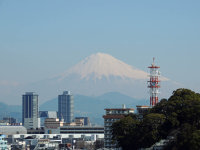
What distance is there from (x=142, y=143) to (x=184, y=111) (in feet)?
24.9

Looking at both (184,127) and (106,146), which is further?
(106,146)

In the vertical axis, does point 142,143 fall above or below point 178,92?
below

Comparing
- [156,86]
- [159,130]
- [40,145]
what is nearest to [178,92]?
[159,130]

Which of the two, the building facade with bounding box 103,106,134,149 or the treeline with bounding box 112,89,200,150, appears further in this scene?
the building facade with bounding box 103,106,134,149

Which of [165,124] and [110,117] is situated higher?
[110,117]

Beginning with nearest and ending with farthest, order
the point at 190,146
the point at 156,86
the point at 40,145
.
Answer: the point at 190,146
the point at 156,86
the point at 40,145

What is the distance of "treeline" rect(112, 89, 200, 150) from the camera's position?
10244 centimetres

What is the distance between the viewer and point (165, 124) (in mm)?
109938

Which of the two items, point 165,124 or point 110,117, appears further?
point 110,117

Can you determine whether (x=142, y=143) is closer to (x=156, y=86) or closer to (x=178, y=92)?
(x=178, y=92)

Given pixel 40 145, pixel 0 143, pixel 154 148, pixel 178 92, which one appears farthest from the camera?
pixel 40 145

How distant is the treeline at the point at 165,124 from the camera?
102 meters

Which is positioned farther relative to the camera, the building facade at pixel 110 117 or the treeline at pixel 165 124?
the building facade at pixel 110 117

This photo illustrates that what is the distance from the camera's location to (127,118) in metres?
117
